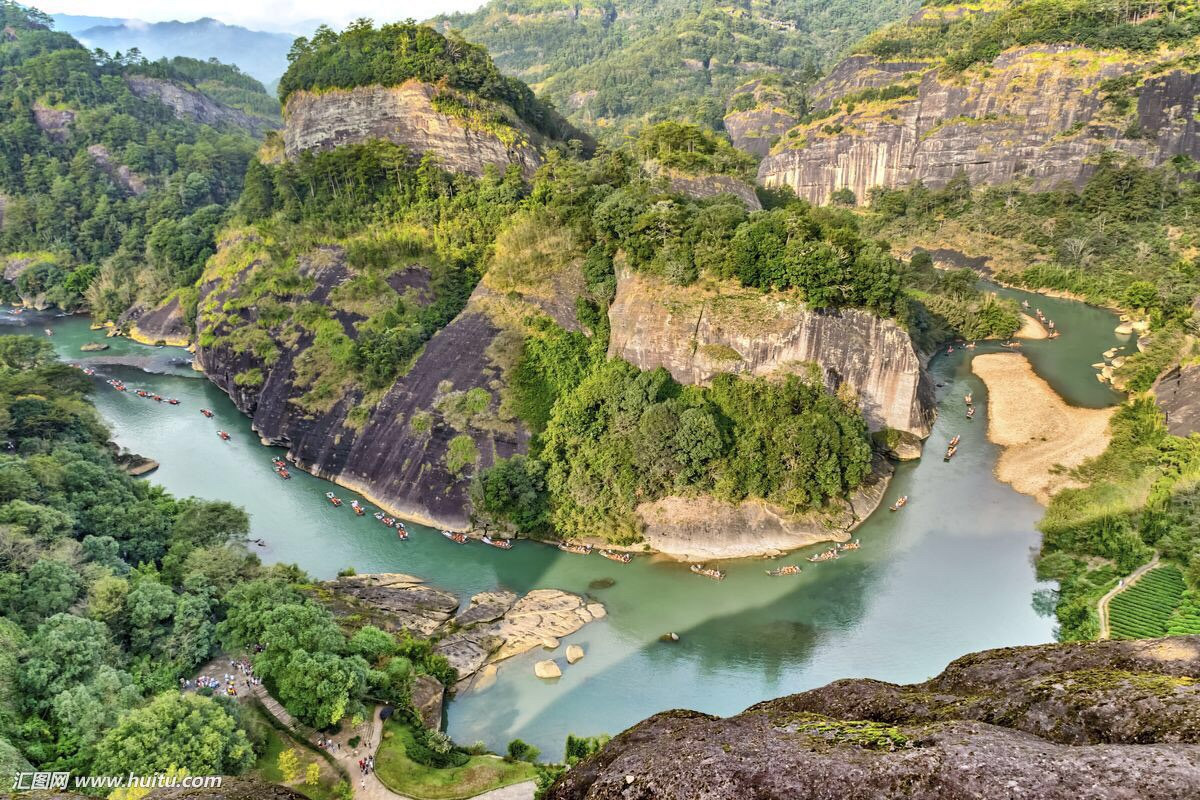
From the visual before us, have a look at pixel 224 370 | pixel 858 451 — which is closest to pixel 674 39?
pixel 224 370

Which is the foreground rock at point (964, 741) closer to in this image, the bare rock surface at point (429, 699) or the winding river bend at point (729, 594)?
the winding river bend at point (729, 594)

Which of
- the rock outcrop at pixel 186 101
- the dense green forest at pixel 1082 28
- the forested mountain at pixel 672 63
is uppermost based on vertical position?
the forested mountain at pixel 672 63

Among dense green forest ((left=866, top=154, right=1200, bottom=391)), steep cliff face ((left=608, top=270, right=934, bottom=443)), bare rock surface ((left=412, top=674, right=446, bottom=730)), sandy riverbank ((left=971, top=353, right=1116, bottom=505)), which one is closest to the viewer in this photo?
bare rock surface ((left=412, top=674, right=446, bottom=730))

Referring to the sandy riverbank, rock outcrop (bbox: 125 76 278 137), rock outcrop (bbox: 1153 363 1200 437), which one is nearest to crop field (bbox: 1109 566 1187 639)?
the sandy riverbank

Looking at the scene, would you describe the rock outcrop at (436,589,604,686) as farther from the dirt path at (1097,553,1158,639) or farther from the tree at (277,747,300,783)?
the dirt path at (1097,553,1158,639)

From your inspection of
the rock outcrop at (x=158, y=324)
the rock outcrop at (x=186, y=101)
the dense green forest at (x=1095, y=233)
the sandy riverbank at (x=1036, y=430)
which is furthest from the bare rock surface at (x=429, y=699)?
the rock outcrop at (x=186, y=101)

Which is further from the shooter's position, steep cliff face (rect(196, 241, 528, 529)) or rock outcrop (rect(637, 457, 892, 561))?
steep cliff face (rect(196, 241, 528, 529))
